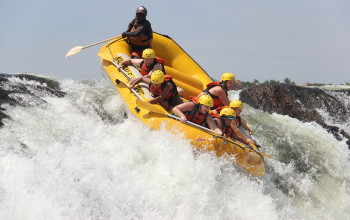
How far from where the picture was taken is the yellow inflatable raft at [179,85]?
5641mm

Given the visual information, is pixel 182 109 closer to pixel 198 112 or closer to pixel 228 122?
pixel 198 112

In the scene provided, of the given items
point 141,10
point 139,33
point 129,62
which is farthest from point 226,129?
point 141,10

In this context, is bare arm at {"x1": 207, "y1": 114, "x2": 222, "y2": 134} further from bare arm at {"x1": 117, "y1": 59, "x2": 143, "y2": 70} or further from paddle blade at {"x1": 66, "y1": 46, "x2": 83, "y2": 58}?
paddle blade at {"x1": 66, "y1": 46, "x2": 83, "y2": 58}

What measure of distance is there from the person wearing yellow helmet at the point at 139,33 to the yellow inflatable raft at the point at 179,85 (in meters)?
0.17

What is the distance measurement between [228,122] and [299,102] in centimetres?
507

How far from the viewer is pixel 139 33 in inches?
306

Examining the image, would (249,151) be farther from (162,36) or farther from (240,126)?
Result: (162,36)

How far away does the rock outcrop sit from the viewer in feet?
33.8

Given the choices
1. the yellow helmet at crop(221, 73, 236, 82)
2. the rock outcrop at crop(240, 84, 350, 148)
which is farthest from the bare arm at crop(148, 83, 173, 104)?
the rock outcrop at crop(240, 84, 350, 148)

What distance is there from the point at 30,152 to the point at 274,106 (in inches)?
277

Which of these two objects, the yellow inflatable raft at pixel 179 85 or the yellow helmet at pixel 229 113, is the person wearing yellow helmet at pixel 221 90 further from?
the yellow inflatable raft at pixel 179 85

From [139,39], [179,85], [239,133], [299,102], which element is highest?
[139,39]

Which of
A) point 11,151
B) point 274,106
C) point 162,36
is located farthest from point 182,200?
point 274,106

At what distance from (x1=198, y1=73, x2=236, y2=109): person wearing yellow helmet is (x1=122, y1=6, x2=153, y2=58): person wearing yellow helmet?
68.7 inches
